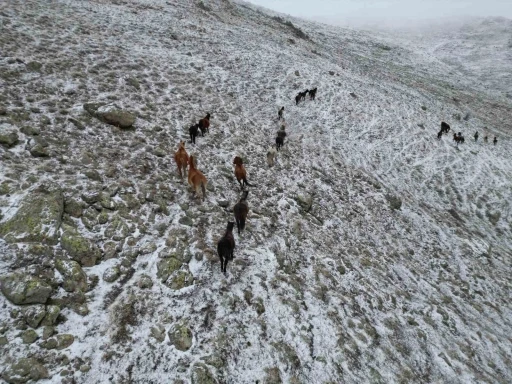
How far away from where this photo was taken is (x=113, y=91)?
498 inches

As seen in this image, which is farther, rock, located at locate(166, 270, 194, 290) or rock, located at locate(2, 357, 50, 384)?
rock, located at locate(166, 270, 194, 290)

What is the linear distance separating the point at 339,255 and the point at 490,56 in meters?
76.9

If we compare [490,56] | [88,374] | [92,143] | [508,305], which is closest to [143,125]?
[92,143]

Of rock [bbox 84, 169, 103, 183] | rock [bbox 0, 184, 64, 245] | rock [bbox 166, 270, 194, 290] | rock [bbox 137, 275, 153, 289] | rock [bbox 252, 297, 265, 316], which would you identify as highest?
rock [bbox 0, 184, 64, 245]

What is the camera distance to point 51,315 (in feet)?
16.9

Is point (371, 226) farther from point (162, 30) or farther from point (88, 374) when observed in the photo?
point (162, 30)

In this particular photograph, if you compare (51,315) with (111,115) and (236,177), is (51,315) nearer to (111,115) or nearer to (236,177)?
(236,177)

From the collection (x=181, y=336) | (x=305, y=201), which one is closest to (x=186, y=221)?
(x=181, y=336)

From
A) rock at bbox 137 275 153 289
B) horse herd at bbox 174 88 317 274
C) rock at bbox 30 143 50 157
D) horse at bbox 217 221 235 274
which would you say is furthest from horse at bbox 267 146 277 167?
rock at bbox 30 143 50 157

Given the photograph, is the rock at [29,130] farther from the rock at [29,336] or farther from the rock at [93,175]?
the rock at [29,336]

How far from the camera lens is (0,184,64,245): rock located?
5.86 metres

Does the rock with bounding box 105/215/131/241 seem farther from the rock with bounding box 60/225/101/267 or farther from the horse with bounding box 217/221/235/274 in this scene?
the horse with bounding box 217/221/235/274

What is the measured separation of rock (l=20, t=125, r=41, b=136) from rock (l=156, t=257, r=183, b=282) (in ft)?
17.8

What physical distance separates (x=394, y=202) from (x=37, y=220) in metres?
12.5
